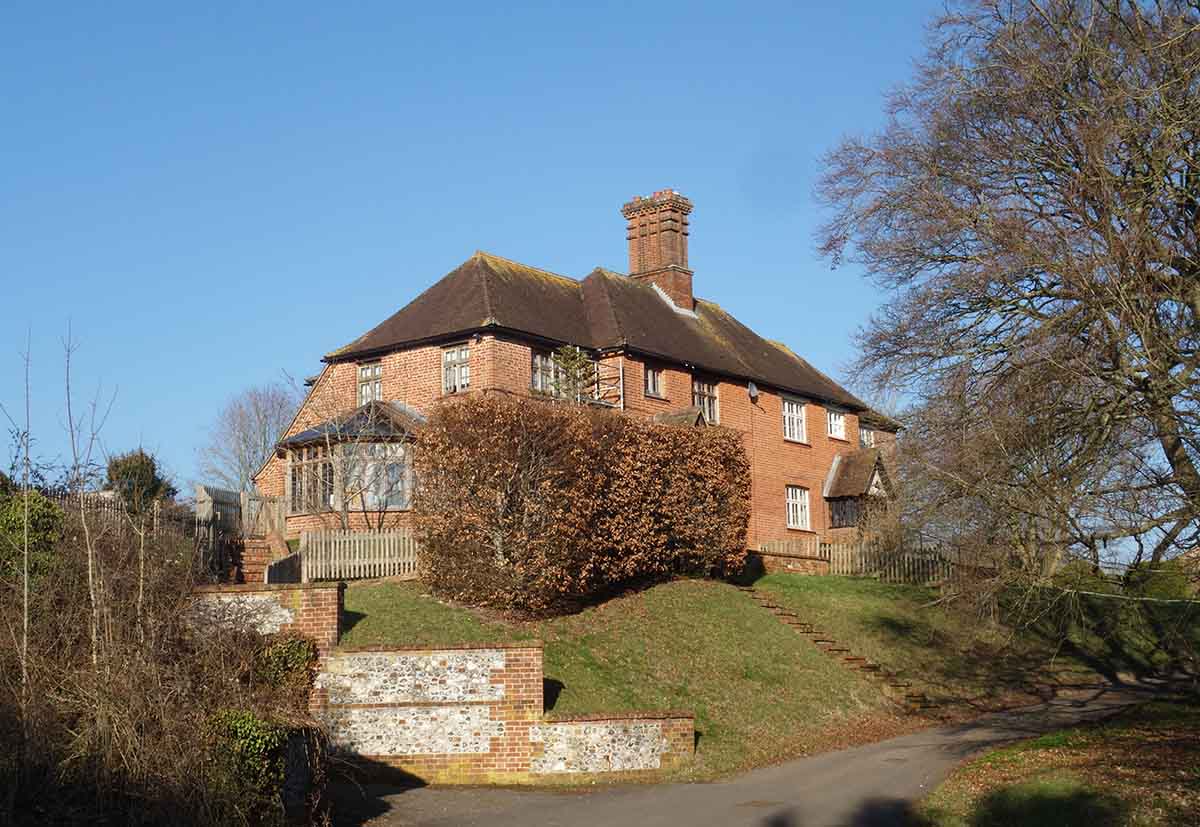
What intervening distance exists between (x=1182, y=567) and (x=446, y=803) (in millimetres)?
10217

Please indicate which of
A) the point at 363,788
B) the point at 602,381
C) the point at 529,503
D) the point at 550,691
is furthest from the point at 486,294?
the point at 363,788

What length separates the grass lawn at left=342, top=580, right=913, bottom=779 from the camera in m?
21.1

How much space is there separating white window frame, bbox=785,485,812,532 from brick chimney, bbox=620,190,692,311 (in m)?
6.99

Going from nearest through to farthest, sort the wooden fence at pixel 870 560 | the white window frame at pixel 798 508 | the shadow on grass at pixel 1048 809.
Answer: the shadow on grass at pixel 1048 809 → the wooden fence at pixel 870 560 → the white window frame at pixel 798 508

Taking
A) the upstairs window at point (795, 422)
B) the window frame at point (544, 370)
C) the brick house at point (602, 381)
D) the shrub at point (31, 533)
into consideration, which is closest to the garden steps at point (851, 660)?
the brick house at point (602, 381)

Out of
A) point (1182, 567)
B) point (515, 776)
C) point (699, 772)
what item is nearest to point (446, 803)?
point (515, 776)

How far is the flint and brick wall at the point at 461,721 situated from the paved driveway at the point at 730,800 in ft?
1.94

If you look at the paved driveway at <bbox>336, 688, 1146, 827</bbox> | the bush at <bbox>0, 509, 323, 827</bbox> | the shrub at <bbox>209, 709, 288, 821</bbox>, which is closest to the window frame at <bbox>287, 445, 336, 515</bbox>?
the paved driveway at <bbox>336, 688, 1146, 827</bbox>

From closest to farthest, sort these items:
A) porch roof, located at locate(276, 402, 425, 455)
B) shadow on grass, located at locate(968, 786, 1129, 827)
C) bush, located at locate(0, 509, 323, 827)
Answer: bush, located at locate(0, 509, 323, 827) → shadow on grass, located at locate(968, 786, 1129, 827) → porch roof, located at locate(276, 402, 425, 455)

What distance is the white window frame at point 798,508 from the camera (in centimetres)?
4053

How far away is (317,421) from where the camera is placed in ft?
118

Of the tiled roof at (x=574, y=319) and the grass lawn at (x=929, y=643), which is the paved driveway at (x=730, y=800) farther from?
the tiled roof at (x=574, y=319)

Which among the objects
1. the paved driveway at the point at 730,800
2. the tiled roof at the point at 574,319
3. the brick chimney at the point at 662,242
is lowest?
the paved driveway at the point at 730,800

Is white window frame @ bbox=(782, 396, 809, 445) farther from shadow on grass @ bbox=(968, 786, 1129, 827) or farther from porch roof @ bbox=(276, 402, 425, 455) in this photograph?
shadow on grass @ bbox=(968, 786, 1129, 827)
